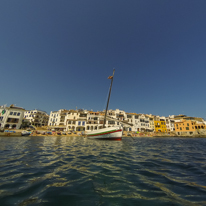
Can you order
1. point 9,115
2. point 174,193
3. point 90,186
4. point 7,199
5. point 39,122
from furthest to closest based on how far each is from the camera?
1. point 39,122
2. point 9,115
3. point 90,186
4. point 174,193
5. point 7,199

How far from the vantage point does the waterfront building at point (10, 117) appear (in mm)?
49616

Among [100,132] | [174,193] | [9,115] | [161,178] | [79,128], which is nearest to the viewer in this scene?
[174,193]

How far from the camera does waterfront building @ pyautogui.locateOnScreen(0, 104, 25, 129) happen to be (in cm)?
4962

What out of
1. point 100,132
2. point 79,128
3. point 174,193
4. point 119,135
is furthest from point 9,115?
point 174,193

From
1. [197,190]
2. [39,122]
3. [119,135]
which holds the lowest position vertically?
[197,190]

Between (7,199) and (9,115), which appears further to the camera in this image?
(9,115)

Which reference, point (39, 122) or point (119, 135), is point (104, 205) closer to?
point (119, 135)

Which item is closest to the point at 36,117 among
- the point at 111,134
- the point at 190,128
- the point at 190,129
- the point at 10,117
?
the point at 10,117

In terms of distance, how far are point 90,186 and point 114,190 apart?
792 millimetres

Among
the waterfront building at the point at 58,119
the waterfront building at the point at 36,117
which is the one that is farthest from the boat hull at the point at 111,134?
the waterfront building at the point at 36,117

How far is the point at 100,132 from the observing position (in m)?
26.4

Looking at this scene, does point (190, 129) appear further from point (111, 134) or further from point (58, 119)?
point (58, 119)

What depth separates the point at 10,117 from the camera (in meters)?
51.0

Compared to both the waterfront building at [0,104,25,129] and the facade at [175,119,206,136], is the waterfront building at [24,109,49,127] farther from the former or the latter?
the facade at [175,119,206,136]
